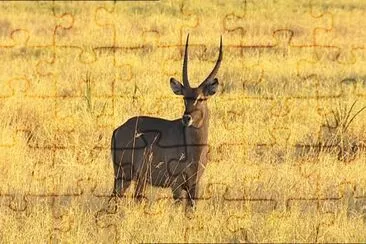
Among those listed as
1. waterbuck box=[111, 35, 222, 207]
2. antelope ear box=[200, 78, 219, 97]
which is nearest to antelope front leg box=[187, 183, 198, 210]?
waterbuck box=[111, 35, 222, 207]

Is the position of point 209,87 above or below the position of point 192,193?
above

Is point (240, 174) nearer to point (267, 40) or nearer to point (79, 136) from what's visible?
point (79, 136)

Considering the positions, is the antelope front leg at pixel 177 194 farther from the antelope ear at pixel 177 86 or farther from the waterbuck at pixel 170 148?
the antelope ear at pixel 177 86

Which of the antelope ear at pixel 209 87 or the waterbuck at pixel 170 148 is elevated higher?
the antelope ear at pixel 209 87

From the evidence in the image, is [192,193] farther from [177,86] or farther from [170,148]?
[177,86]

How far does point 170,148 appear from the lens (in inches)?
345
